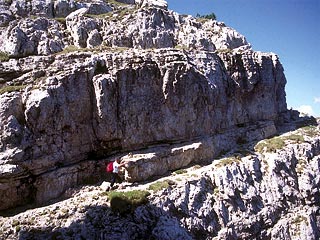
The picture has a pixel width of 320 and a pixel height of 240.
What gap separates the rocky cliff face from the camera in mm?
24250

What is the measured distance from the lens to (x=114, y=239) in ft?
65.8

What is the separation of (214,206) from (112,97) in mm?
14753

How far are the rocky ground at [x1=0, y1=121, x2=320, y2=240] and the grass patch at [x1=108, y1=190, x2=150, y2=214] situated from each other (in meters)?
0.19

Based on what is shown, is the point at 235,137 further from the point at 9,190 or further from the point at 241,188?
the point at 9,190

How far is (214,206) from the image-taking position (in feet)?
83.5

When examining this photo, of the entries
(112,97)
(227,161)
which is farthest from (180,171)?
(112,97)

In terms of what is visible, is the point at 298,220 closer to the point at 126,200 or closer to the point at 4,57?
the point at 126,200

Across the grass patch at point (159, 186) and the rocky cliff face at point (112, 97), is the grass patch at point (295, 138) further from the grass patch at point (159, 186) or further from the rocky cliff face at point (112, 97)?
the grass patch at point (159, 186)

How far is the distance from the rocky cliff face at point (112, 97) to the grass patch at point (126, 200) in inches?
123

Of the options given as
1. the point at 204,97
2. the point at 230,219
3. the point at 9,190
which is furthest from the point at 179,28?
the point at 9,190

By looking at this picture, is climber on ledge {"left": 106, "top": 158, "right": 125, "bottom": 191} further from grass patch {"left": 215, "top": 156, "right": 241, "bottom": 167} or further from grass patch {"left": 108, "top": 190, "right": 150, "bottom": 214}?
grass patch {"left": 215, "top": 156, "right": 241, "bottom": 167}

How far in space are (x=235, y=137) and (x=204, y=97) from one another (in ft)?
24.7

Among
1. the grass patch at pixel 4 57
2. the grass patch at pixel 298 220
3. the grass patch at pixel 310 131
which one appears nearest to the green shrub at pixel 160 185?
the grass patch at pixel 298 220

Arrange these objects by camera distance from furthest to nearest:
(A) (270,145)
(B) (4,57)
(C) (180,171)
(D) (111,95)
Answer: (A) (270,145) → (C) (180,171) → (B) (4,57) → (D) (111,95)
